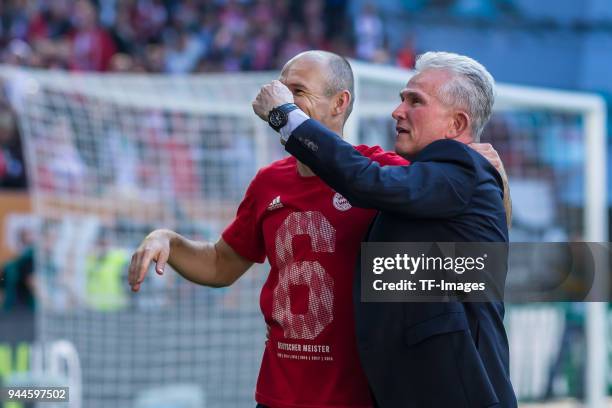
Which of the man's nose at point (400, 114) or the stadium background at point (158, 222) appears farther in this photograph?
the stadium background at point (158, 222)

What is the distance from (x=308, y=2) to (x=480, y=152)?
43.8 feet

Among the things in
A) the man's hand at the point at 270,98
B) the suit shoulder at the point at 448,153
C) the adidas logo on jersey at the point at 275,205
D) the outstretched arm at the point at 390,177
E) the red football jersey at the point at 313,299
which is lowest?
the red football jersey at the point at 313,299

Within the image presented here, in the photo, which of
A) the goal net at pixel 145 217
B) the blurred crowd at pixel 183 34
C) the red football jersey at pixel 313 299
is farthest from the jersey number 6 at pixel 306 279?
the blurred crowd at pixel 183 34

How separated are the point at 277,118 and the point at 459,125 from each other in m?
0.52

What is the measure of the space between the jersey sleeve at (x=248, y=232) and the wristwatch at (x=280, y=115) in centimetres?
60

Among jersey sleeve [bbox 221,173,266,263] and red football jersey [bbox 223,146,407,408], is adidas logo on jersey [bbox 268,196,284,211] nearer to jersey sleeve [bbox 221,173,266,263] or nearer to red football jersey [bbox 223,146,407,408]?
red football jersey [bbox 223,146,407,408]

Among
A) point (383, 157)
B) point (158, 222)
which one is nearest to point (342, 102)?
point (383, 157)

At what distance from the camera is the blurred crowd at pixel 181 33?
13438 mm

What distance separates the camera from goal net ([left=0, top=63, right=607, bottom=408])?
729cm

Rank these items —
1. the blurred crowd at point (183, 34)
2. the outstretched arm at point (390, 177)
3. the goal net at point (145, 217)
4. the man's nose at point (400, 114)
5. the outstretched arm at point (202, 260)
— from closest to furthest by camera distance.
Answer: the outstretched arm at point (390, 177), the man's nose at point (400, 114), the outstretched arm at point (202, 260), the goal net at point (145, 217), the blurred crowd at point (183, 34)

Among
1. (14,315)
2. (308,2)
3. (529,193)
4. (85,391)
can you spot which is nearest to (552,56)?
(308,2)

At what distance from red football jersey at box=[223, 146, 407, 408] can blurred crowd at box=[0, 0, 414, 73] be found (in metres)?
9.11

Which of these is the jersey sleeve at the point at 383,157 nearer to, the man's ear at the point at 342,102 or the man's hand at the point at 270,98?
the man's ear at the point at 342,102

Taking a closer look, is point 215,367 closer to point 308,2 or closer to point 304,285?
point 304,285
